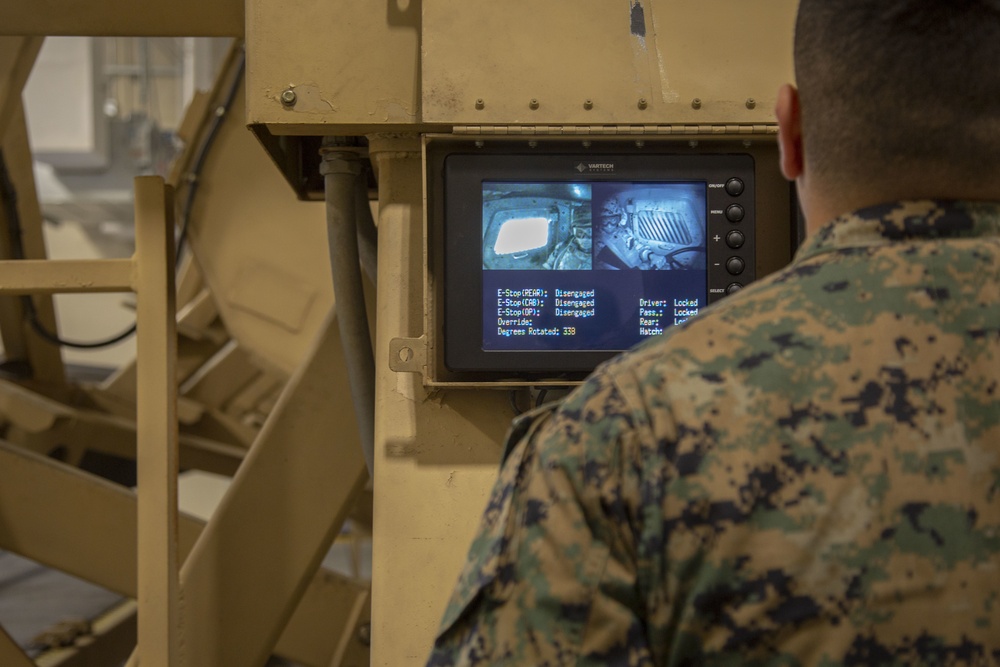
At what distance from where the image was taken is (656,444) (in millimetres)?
673

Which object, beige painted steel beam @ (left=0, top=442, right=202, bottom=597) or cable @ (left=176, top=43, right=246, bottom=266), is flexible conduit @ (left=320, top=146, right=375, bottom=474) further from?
cable @ (left=176, top=43, right=246, bottom=266)

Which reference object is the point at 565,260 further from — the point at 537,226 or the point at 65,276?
the point at 65,276

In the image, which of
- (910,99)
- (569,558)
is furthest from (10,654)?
(910,99)

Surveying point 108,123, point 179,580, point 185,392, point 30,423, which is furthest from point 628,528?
point 108,123

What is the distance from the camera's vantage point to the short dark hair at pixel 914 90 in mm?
694

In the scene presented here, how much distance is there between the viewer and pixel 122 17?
161cm

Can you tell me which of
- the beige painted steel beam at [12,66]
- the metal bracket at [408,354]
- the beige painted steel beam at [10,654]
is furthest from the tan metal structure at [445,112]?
the beige painted steel beam at [12,66]

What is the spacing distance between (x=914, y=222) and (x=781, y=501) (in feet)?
0.72

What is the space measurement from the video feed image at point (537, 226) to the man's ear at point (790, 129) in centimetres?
53

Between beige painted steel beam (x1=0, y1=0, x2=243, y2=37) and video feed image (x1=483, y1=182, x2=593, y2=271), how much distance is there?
0.61m

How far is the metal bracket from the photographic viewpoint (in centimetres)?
132

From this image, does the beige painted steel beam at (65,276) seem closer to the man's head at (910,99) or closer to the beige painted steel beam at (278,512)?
the beige painted steel beam at (278,512)

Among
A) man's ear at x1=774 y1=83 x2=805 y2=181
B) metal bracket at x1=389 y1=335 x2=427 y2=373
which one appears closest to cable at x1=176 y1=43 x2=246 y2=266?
metal bracket at x1=389 y1=335 x2=427 y2=373

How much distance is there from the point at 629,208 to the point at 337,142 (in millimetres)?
419
